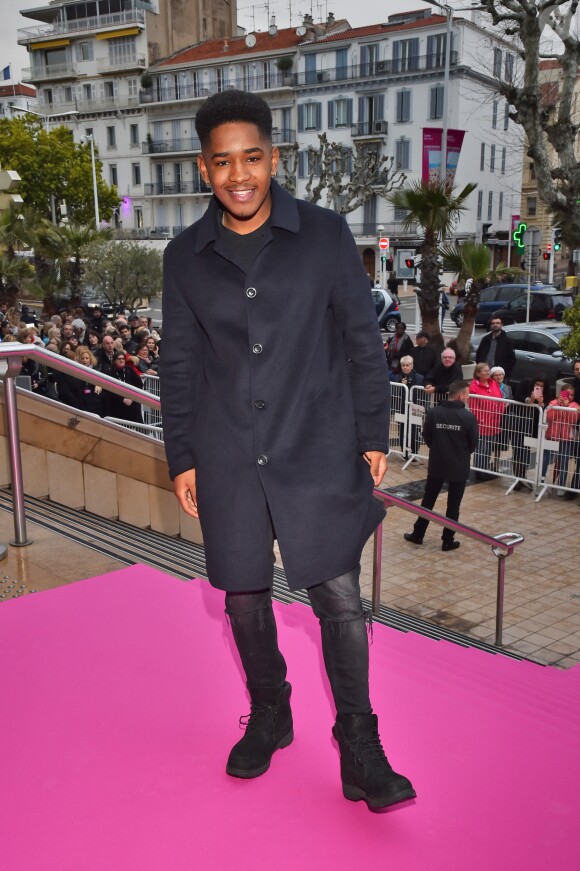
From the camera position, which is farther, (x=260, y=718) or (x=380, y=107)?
(x=380, y=107)

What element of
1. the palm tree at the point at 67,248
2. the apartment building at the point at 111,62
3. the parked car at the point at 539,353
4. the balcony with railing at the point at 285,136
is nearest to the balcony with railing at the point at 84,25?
the apartment building at the point at 111,62

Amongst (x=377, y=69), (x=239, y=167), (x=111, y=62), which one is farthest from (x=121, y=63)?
(x=239, y=167)

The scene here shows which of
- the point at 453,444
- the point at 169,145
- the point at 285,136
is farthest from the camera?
the point at 169,145

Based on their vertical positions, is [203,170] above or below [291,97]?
below

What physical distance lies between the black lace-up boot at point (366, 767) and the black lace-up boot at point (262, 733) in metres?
0.18

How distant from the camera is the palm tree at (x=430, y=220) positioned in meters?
15.6

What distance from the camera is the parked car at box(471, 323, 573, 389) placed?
14.4 meters

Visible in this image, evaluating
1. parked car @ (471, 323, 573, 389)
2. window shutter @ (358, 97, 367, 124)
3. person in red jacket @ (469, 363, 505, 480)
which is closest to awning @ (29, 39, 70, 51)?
window shutter @ (358, 97, 367, 124)

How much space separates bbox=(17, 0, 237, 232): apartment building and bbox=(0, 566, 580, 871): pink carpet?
189 ft

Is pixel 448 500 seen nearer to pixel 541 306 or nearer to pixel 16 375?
pixel 16 375

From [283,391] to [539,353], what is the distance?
13630 millimetres

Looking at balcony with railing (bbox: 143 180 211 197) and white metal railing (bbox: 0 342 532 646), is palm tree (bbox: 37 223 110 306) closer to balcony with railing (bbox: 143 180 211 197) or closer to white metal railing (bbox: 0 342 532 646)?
white metal railing (bbox: 0 342 532 646)

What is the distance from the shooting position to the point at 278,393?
7.48 feet

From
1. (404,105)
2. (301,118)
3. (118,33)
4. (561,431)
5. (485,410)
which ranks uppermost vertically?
(118,33)
